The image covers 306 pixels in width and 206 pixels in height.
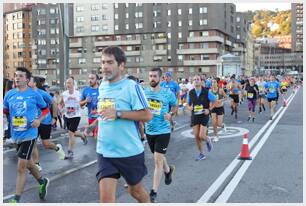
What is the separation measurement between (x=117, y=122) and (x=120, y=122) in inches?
1.1

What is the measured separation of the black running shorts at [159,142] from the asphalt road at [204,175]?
0.58 metres

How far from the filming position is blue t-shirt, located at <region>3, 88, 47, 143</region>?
599 cm

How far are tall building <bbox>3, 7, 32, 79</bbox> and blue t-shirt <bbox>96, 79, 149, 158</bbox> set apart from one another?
362 ft

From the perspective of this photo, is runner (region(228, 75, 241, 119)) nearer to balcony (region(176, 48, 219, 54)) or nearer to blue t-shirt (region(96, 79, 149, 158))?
blue t-shirt (region(96, 79, 149, 158))

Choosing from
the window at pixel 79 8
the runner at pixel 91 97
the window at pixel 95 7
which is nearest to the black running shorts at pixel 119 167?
the runner at pixel 91 97

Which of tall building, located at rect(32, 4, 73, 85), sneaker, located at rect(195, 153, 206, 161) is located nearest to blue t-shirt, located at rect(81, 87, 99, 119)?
sneaker, located at rect(195, 153, 206, 161)

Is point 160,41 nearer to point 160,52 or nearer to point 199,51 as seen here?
point 160,52

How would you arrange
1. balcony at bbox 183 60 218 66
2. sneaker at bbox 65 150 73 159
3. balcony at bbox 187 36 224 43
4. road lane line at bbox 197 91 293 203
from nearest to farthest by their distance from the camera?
road lane line at bbox 197 91 293 203 < sneaker at bbox 65 150 73 159 < balcony at bbox 187 36 224 43 < balcony at bbox 183 60 218 66

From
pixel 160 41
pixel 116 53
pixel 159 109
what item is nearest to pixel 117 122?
pixel 116 53

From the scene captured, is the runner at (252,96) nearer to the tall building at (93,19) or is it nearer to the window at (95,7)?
the tall building at (93,19)

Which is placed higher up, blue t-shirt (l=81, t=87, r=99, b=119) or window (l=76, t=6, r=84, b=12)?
window (l=76, t=6, r=84, b=12)

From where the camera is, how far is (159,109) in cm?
671

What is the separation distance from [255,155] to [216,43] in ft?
258

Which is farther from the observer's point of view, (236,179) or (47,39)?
(47,39)
